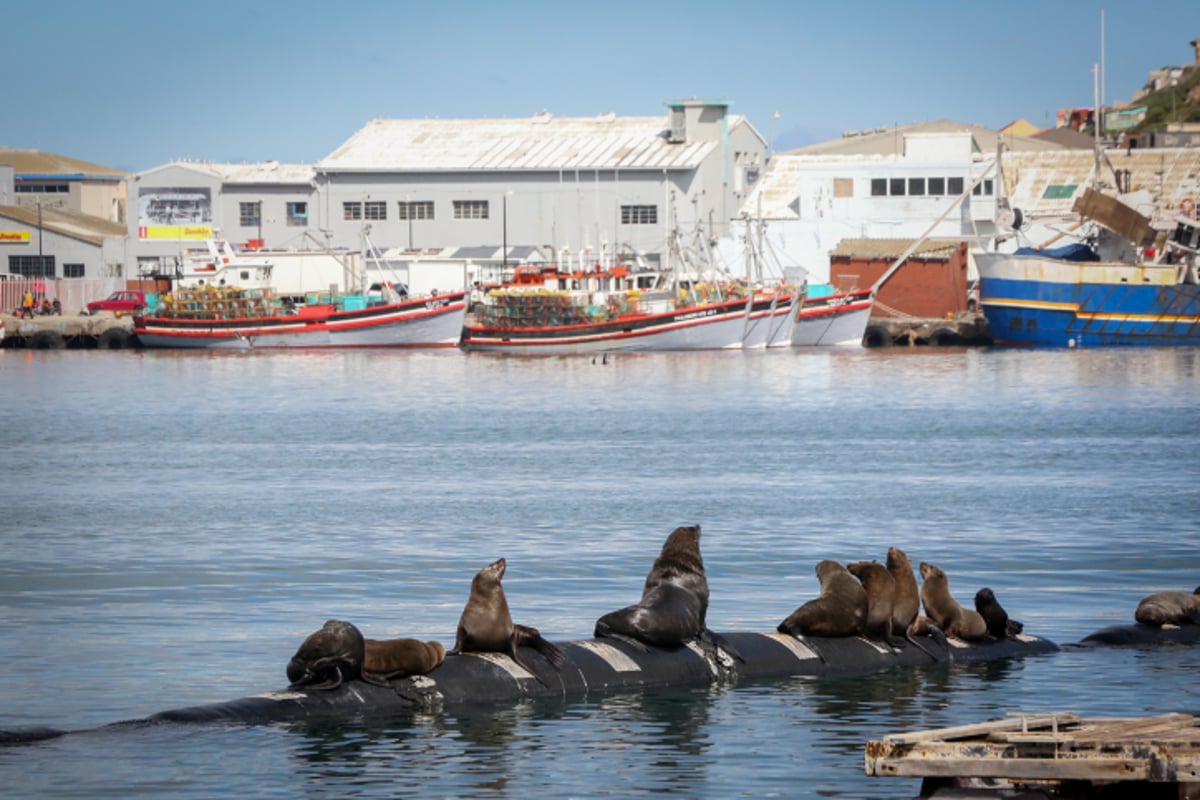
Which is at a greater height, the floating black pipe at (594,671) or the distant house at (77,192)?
the distant house at (77,192)

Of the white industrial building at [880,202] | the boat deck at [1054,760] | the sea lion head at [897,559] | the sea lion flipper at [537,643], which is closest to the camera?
the boat deck at [1054,760]

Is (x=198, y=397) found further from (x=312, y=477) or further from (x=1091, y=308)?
(x=1091, y=308)

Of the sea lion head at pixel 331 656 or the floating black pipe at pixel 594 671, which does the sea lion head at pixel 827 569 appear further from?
the sea lion head at pixel 331 656

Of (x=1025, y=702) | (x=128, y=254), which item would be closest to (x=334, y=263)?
(x=128, y=254)

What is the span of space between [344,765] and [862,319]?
67372 mm

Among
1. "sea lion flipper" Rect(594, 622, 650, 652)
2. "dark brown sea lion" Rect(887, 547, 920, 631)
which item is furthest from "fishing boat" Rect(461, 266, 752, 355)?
"sea lion flipper" Rect(594, 622, 650, 652)

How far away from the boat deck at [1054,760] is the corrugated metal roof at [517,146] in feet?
269

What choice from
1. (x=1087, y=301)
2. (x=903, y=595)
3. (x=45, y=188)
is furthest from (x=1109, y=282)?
(x=45, y=188)

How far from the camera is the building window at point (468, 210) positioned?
9531cm

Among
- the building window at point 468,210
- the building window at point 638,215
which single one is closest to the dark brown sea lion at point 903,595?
the building window at point 638,215

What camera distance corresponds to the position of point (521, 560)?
86.8 feet

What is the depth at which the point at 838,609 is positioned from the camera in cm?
1817

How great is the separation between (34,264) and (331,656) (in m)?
86.6

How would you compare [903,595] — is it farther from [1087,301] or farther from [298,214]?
[298,214]
